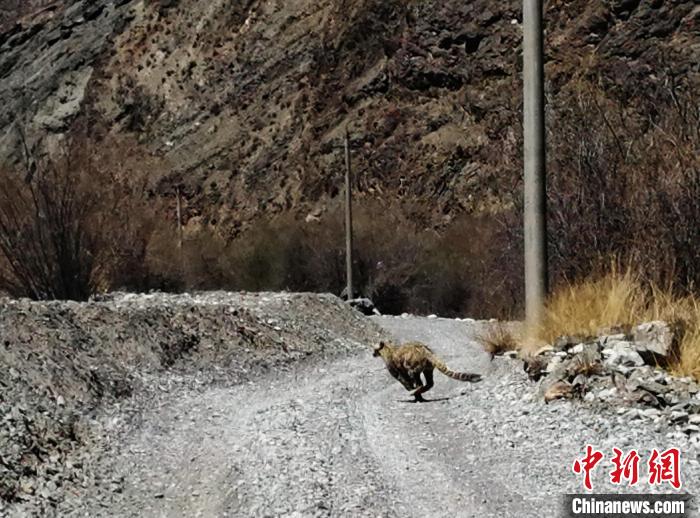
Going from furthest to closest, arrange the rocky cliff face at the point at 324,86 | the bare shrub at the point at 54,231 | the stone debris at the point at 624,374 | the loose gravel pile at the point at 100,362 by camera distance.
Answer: the rocky cliff face at the point at 324,86 → the bare shrub at the point at 54,231 → the loose gravel pile at the point at 100,362 → the stone debris at the point at 624,374

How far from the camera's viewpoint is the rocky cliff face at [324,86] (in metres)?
43.3

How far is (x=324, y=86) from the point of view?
52.4m

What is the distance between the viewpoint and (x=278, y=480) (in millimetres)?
7480

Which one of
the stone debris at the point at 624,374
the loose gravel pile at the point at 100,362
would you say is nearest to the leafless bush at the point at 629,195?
the stone debris at the point at 624,374

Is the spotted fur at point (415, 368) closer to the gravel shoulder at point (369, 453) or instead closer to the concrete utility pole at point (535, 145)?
the gravel shoulder at point (369, 453)

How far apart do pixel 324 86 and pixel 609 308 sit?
42725 mm

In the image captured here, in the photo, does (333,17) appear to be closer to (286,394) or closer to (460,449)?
(286,394)

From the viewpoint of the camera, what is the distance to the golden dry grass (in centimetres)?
1048

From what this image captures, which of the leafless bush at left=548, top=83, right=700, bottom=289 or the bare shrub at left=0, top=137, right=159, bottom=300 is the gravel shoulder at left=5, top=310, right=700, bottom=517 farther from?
the bare shrub at left=0, top=137, right=159, bottom=300

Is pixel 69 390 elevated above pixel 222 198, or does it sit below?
above

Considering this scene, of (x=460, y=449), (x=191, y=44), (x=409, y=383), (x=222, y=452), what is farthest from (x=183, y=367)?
(x=191, y=44)

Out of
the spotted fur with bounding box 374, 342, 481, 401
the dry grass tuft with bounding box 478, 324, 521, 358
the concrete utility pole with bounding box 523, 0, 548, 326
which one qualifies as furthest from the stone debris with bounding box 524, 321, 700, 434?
the dry grass tuft with bounding box 478, 324, 521, 358

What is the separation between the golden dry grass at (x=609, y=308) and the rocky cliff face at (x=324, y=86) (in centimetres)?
2157

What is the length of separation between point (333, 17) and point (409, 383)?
151ft
